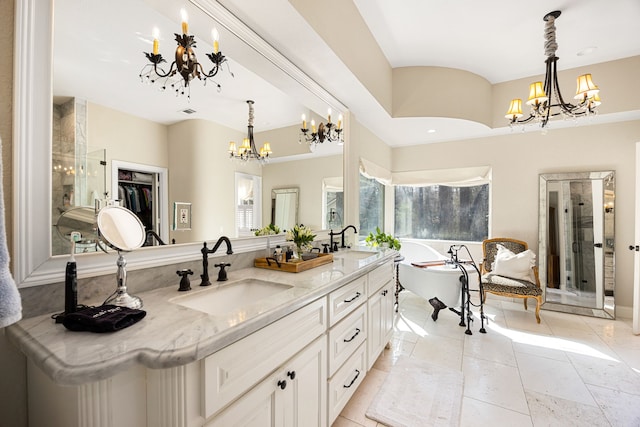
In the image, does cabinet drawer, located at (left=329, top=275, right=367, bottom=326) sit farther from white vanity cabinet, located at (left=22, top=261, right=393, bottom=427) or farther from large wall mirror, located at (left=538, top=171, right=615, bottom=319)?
large wall mirror, located at (left=538, top=171, right=615, bottom=319)

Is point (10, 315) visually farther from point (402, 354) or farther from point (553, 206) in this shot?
point (553, 206)

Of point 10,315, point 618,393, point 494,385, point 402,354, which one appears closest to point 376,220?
point 402,354

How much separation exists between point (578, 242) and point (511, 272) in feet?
3.57

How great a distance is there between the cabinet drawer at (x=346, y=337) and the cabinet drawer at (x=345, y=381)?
5 centimetres

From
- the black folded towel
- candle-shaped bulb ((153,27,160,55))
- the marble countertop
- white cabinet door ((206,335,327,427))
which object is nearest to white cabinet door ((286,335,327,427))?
white cabinet door ((206,335,327,427))

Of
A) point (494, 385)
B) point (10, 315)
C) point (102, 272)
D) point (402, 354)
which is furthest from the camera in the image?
point (402, 354)

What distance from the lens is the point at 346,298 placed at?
5.51 feet

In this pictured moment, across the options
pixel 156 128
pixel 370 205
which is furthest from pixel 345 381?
pixel 370 205

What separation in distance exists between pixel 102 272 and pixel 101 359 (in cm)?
54

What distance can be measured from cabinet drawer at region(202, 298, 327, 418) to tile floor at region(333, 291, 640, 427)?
0.96m

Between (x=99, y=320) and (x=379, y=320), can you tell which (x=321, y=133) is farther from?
(x=99, y=320)

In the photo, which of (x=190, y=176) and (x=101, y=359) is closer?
(x=101, y=359)

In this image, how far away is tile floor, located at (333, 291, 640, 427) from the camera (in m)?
1.81

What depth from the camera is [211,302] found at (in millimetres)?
1350
